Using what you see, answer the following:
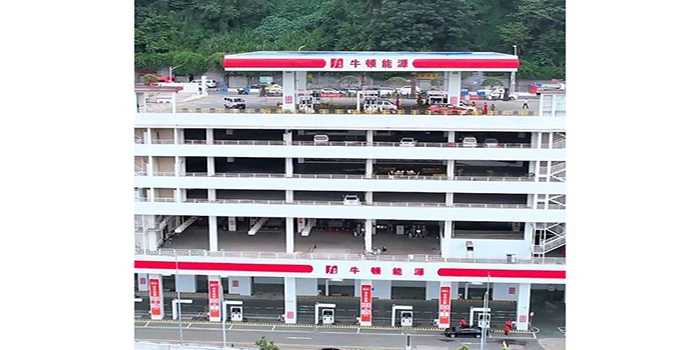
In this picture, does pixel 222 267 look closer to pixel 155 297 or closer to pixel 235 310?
pixel 235 310

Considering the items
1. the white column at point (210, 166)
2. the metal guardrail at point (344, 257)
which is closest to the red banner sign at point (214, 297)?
the metal guardrail at point (344, 257)

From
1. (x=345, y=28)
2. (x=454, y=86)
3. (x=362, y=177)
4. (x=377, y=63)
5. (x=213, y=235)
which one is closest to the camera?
(x=362, y=177)

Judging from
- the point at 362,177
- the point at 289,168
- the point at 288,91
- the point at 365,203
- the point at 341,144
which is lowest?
the point at 365,203

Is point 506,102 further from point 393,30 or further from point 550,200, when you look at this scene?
point 393,30

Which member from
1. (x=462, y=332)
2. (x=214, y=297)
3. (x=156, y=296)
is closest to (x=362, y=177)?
(x=462, y=332)

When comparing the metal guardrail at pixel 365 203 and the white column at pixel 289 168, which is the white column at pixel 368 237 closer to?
the metal guardrail at pixel 365 203

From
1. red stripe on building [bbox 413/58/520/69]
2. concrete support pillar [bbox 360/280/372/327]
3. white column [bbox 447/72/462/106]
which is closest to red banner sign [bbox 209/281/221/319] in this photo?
concrete support pillar [bbox 360/280/372/327]
